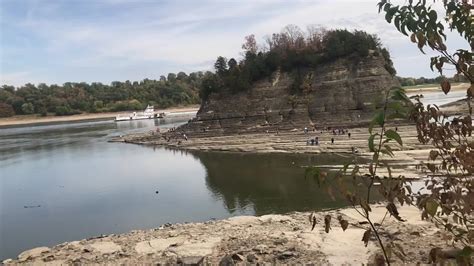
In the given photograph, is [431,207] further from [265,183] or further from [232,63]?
[232,63]

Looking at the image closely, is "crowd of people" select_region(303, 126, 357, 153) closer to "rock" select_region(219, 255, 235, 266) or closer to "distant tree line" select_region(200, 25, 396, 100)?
"distant tree line" select_region(200, 25, 396, 100)

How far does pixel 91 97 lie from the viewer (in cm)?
15812

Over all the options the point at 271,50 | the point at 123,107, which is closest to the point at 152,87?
the point at 123,107

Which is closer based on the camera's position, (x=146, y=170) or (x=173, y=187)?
(x=173, y=187)

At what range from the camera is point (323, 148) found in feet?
149

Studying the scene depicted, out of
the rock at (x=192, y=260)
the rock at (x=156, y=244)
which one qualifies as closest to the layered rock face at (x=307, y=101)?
the rock at (x=156, y=244)

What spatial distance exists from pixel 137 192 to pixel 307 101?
3409 centimetres

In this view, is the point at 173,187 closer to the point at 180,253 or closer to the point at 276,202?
the point at 276,202

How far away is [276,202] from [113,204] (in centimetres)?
1123

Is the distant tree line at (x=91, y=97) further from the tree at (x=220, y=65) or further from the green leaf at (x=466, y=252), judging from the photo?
the green leaf at (x=466, y=252)

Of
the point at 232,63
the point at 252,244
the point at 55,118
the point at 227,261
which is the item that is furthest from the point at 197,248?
the point at 55,118

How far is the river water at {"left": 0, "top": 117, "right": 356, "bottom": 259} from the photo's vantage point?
24969 mm

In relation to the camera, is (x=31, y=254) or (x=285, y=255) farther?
(x=31, y=254)

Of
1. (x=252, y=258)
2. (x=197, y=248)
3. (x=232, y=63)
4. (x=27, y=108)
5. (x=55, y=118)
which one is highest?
(x=232, y=63)
